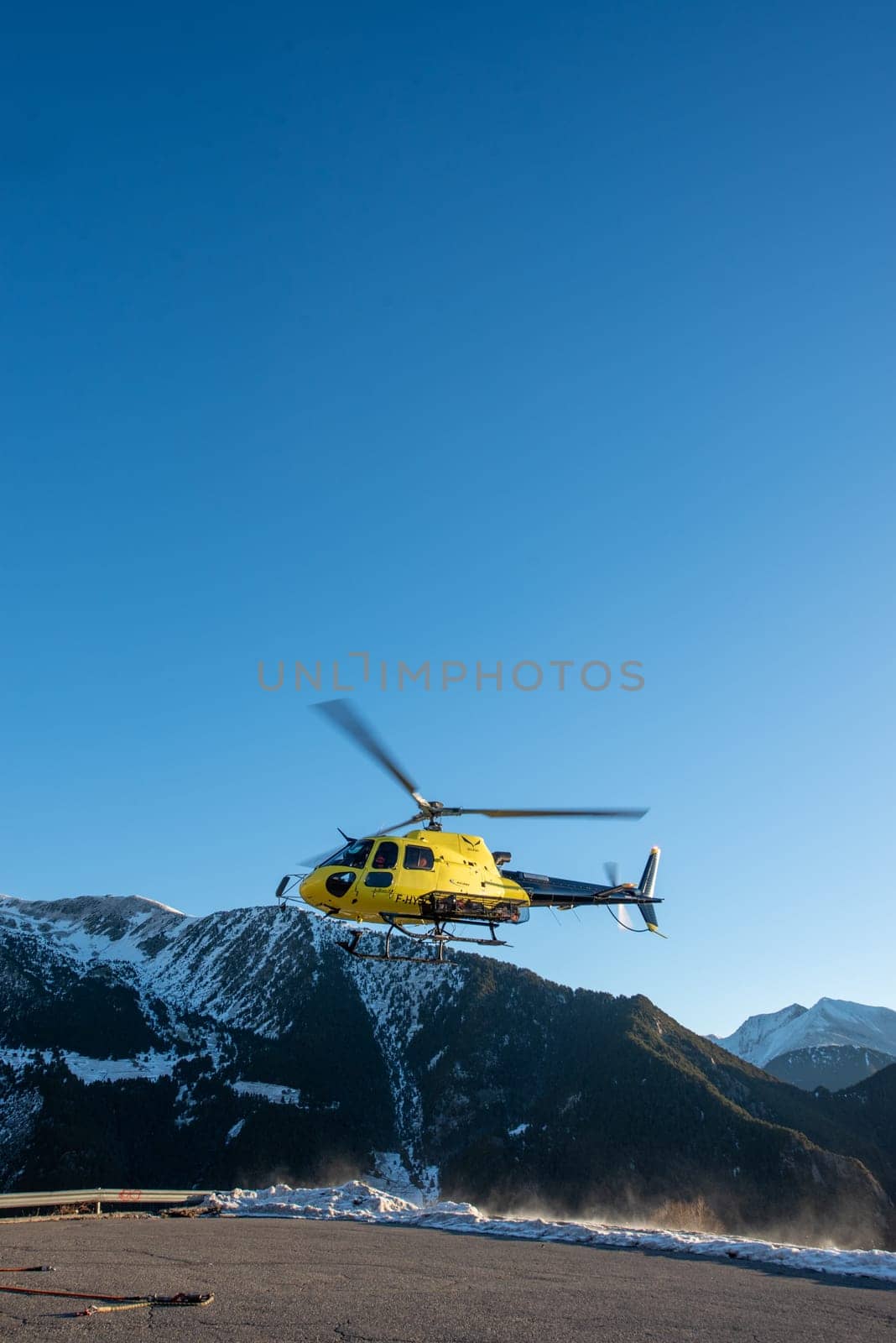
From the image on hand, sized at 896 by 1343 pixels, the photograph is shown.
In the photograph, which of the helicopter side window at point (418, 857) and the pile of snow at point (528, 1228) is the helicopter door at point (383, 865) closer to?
the helicopter side window at point (418, 857)

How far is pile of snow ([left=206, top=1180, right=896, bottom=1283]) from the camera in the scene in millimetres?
15969

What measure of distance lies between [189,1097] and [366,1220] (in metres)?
164

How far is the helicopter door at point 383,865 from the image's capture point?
28.8 meters

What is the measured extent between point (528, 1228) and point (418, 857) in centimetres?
1195

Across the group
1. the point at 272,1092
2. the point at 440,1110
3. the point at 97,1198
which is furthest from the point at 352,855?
the point at 440,1110

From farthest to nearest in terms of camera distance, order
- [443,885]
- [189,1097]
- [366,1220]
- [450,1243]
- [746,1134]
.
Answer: [189,1097] < [746,1134] < [443,885] < [366,1220] < [450,1243]

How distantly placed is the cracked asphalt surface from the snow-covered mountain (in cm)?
13846

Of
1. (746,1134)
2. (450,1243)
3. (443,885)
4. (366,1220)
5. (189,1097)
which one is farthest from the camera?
(189,1097)

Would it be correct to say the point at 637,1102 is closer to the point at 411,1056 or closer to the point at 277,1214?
the point at 411,1056

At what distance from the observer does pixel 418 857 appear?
29703 mm

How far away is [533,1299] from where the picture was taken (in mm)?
11766

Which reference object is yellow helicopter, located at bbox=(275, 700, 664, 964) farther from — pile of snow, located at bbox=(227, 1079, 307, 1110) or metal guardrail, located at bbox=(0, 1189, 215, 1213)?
pile of snow, located at bbox=(227, 1079, 307, 1110)

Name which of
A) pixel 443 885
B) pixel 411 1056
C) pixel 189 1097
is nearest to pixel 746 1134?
pixel 411 1056

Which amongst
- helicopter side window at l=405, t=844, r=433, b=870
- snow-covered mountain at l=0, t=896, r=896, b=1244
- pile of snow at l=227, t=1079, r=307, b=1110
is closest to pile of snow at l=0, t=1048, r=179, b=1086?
snow-covered mountain at l=0, t=896, r=896, b=1244
